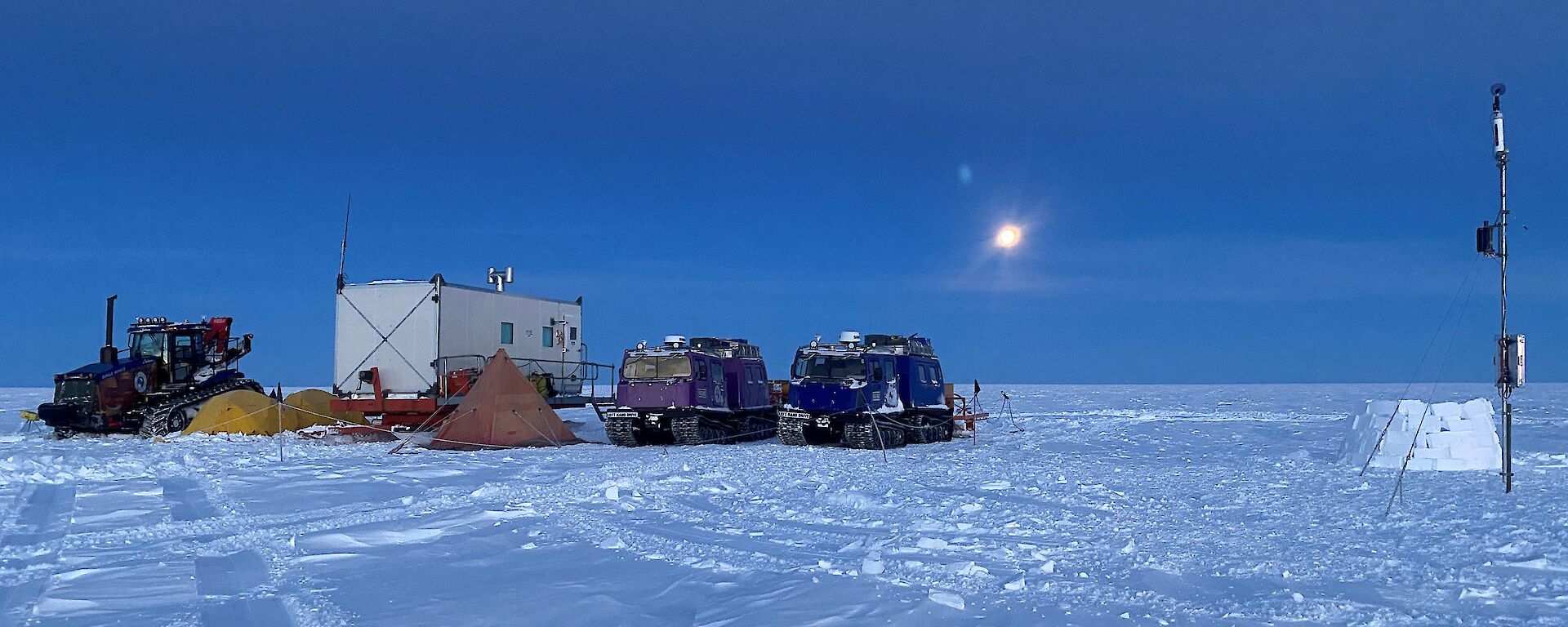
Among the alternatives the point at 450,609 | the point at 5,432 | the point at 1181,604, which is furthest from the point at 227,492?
the point at 5,432

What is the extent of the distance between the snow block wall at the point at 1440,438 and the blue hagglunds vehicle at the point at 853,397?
8.72 meters

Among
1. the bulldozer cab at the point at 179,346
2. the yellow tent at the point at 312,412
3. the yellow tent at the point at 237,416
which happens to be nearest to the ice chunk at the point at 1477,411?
the yellow tent at the point at 312,412

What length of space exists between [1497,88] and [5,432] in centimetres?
3223

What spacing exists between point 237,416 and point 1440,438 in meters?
23.0

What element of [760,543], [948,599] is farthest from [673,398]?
[948,599]

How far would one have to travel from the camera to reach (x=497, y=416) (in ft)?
66.6

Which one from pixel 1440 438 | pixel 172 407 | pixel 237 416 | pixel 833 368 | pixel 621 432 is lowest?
pixel 621 432

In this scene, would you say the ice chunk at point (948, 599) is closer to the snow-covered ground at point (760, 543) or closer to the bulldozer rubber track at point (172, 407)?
the snow-covered ground at point (760, 543)

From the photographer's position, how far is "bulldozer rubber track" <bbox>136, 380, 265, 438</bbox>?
75.0 ft

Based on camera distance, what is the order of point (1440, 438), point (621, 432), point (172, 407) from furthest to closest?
point (172, 407), point (621, 432), point (1440, 438)

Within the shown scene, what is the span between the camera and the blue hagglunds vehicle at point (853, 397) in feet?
70.3

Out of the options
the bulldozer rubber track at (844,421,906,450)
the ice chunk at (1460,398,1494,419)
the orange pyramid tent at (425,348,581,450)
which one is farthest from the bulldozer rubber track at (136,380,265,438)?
the ice chunk at (1460,398,1494,419)

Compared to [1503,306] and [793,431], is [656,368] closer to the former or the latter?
[793,431]

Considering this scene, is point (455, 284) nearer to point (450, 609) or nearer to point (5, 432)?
point (5, 432)
